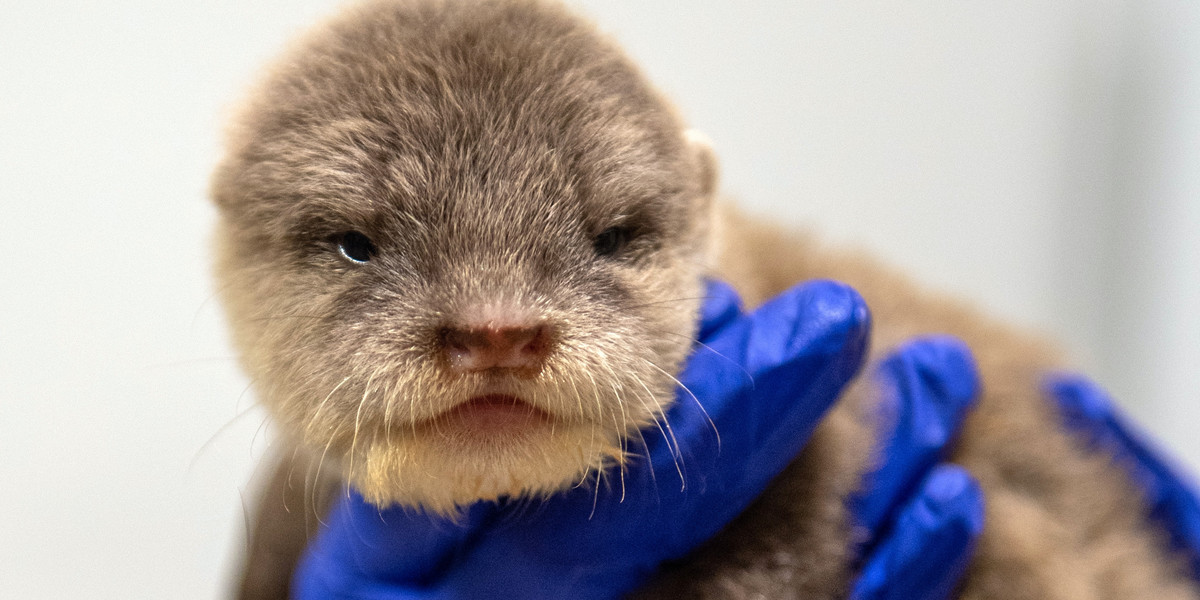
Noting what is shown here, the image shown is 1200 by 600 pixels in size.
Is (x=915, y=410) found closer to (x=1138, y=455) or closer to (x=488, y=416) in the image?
(x=1138, y=455)

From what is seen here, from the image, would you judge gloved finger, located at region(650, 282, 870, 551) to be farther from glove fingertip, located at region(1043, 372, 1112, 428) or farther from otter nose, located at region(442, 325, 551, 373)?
glove fingertip, located at region(1043, 372, 1112, 428)

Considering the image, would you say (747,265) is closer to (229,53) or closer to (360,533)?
(360,533)

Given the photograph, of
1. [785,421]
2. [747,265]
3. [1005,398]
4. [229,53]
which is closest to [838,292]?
[785,421]

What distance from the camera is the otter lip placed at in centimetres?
94

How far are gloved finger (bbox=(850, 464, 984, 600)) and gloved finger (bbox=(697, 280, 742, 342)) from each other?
0.48 m

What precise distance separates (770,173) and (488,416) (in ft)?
7.71

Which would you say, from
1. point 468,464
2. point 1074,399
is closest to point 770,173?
point 1074,399

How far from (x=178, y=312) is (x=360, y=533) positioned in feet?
4.34

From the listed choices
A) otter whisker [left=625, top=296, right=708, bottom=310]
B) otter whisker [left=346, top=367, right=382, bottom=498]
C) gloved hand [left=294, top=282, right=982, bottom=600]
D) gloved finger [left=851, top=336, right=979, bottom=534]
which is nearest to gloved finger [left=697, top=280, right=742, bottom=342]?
gloved hand [left=294, top=282, right=982, bottom=600]

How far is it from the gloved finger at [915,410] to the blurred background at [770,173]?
58cm

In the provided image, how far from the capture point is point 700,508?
4.15 ft

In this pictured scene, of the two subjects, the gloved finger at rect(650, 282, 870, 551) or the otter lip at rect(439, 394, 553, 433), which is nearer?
the otter lip at rect(439, 394, 553, 433)

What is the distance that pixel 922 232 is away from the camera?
333cm

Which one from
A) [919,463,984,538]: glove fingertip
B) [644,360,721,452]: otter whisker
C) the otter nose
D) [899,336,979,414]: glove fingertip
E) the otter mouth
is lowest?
[919,463,984,538]: glove fingertip
